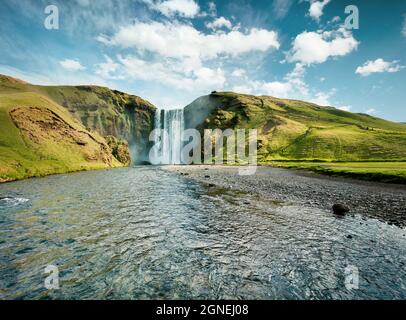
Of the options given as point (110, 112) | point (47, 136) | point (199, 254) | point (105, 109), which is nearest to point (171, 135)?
point (110, 112)

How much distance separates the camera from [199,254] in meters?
12.7

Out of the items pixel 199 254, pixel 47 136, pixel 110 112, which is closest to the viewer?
pixel 199 254

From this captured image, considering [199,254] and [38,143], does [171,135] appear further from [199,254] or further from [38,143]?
[199,254]

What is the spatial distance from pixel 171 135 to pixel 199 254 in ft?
566

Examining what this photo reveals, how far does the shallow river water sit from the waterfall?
156901 millimetres

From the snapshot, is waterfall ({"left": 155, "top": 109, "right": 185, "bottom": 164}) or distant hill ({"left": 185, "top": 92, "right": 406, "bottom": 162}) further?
waterfall ({"left": 155, "top": 109, "right": 185, "bottom": 164})

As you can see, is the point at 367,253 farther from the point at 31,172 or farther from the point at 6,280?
the point at 31,172

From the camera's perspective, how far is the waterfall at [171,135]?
584 feet

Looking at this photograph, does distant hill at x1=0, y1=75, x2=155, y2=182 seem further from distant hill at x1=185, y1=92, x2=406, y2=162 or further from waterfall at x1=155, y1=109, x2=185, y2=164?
distant hill at x1=185, y1=92, x2=406, y2=162

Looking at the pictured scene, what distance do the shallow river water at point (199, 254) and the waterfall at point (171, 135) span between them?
157m

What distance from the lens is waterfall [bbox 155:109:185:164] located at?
177925mm

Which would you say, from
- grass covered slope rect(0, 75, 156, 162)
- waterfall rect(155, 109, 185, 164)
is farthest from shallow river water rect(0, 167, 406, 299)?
waterfall rect(155, 109, 185, 164)

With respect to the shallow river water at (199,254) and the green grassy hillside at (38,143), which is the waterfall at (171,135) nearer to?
the green grassy hillside at (38,143)
